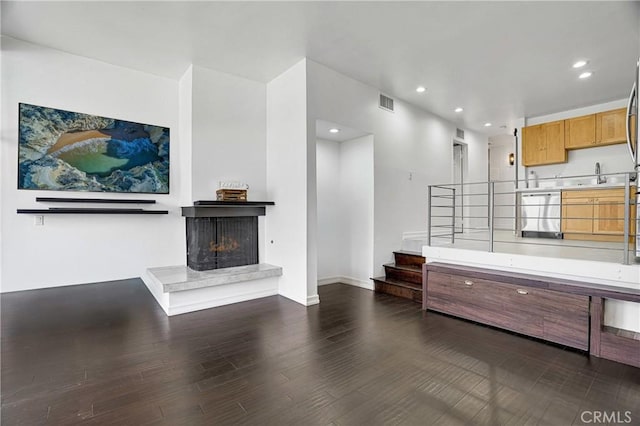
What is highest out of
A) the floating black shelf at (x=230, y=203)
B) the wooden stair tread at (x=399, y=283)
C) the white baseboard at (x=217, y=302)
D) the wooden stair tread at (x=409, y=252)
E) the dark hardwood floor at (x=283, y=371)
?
the floating black shelf at (x=230, y=203)

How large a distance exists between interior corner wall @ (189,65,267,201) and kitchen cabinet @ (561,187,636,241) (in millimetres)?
5129

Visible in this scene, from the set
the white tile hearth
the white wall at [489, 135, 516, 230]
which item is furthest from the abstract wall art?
the white wall at [489, 135, 516, 230]

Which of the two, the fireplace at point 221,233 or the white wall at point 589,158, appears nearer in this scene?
the fireplace at point 221,233

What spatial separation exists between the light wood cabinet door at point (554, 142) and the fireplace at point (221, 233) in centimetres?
590

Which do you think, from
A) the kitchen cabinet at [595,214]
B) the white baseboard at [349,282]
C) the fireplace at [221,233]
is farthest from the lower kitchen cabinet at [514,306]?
the kitchen cabinet at [595,214]

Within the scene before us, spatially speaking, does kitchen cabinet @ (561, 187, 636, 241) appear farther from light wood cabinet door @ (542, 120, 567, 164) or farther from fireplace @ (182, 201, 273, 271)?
fireplace @ (182, 201, 273, 271)

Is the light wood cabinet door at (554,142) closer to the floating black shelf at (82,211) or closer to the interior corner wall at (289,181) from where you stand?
the interior corner wall at (289,181)

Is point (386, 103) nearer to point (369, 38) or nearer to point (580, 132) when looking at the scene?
point (369, 38)

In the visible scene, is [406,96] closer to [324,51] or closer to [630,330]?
[324,51]

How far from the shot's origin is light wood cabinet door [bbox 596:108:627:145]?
219 inches

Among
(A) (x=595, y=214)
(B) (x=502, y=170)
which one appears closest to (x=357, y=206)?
(A) (x=595, y=214)

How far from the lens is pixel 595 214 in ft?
17.9

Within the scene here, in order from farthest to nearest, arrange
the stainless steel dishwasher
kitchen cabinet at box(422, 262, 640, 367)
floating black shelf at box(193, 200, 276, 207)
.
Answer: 1. the stainless steel dishwasher
2. floating black shelf at box(193, 200, 276, 207)
3. kitchen cabinet at box(422, 262, 640, 367)

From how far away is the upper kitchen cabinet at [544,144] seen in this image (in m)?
6.24
